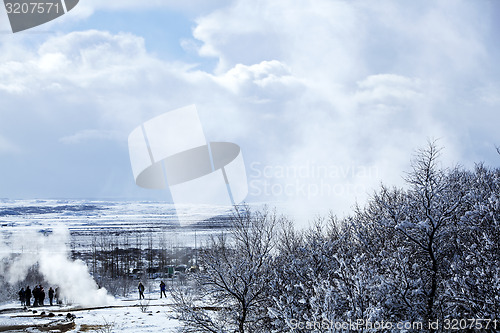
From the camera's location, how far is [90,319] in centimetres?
3050

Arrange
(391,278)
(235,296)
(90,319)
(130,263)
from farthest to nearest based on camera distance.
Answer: (130,263) < (90,319) < (235,296) < (391,278)

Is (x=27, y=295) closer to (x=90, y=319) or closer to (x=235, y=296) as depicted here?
(x=90, y=319)

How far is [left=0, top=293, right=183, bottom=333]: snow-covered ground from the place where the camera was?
26830 millimetres

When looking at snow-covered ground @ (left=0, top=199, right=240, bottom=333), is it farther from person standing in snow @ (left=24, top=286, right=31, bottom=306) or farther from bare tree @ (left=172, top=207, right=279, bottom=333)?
bare tree @ (left=172, top=207, right=279, bottom=333)

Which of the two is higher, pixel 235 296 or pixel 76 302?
pixel 235 296

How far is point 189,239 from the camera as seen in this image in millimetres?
134250

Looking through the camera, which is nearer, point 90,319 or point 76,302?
point 90,319

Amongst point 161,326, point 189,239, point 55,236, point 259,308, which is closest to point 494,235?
point 259,308

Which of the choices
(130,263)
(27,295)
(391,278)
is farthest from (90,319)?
(130,263)

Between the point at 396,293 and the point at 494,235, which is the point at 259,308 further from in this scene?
the point at 494,235

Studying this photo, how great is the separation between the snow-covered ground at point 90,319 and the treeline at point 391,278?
713cm

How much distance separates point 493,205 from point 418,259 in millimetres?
3476

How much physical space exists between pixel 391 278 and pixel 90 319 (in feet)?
79.2

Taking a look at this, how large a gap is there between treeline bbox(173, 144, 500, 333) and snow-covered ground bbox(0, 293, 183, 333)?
713 centimetres
